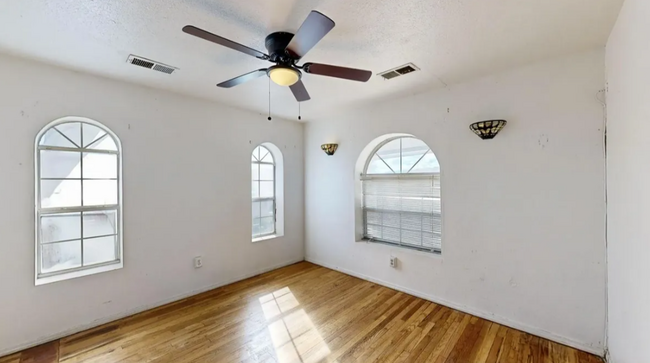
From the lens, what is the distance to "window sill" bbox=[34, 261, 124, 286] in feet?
7.98

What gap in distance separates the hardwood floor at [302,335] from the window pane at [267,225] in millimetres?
1219

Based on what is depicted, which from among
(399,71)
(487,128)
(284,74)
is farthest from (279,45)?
(487,128)

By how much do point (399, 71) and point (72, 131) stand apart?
11.0 feet

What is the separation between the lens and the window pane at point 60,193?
8.31ft

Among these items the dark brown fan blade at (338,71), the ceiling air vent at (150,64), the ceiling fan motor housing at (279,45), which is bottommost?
the dark brown fan blade at (338,71)

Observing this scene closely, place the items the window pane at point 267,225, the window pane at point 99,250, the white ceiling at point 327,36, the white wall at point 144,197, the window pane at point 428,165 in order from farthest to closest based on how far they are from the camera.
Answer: the window pane at point 267,225 < the window pane at point 428,165 < the window pane at point 99,250 < the white wall at point 144,197 < the white ceiling at point 327,36

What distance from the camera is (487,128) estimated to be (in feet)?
8.61

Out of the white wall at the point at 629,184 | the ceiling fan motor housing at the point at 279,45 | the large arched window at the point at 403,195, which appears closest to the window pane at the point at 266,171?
the large arched window at the point at 403,195

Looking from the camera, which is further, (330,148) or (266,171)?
(266,171)

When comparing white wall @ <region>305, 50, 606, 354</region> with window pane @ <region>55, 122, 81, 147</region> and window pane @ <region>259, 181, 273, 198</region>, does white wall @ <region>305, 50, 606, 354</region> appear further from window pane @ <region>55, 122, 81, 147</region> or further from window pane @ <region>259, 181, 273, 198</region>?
window pane @ <region>55, 122, 81, 147</region>

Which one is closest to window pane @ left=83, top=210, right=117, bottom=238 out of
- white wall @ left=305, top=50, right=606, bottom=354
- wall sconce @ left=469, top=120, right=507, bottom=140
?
white wall @ left=305, top=50, right=606, bottom=354

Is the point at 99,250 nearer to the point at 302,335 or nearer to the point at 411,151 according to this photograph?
the point at 302,335

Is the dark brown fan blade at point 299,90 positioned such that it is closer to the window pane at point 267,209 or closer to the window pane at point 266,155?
the window pane at point 266,155

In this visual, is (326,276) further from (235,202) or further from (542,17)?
(542,17)
